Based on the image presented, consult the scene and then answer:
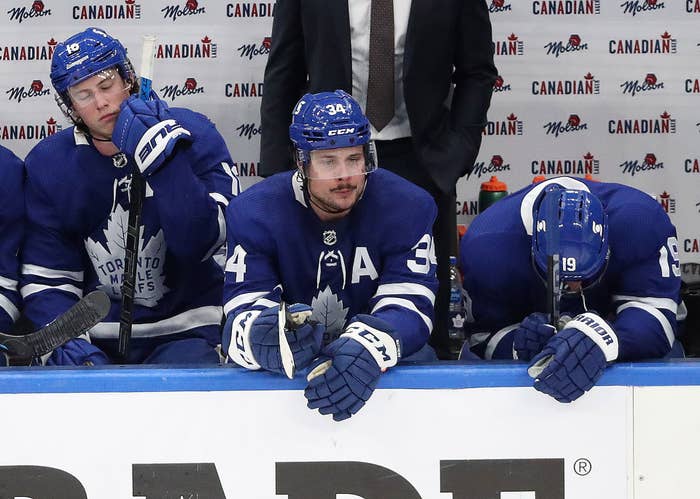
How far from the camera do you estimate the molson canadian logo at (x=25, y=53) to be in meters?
3.96

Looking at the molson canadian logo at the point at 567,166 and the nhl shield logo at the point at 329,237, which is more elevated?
the nhl shield logo at the point at 329,237

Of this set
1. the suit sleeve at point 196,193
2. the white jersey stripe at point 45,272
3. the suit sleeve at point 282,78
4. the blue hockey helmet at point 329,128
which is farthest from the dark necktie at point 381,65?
the white jersey stripe at point 45,272

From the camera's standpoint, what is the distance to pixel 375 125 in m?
3.30

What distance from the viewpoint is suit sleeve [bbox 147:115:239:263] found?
2.64 meters

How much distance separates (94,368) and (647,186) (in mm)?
2393

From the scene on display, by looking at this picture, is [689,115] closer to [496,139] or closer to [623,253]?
[496,139]

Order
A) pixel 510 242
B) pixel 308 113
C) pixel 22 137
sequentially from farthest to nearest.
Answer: pixel 22 137 < pixel 510 242 < pixel 308 113

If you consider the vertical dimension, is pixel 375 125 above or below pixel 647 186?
above

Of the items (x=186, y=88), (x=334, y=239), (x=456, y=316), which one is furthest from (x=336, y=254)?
(x=186, y=88)

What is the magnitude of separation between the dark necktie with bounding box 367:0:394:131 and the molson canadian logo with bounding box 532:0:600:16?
0.87m

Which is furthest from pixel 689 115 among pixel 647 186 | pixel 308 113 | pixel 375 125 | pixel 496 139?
pixel 308 113

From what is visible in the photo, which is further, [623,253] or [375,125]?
[375,125]

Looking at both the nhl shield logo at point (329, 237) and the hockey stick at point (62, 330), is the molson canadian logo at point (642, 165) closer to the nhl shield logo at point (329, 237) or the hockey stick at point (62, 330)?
the nhl shield logo at point (329, 237)

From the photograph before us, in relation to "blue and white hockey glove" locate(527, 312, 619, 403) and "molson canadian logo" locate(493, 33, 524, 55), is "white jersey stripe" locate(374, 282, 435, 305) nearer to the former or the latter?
"blue and white hockey glove" locate(527, 312, 619, 403)
